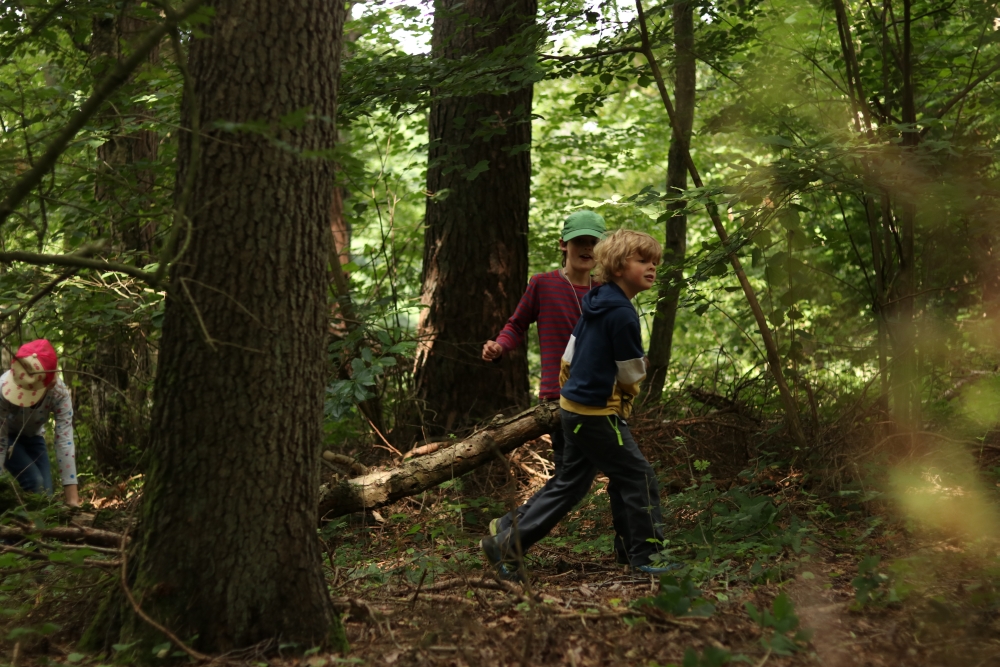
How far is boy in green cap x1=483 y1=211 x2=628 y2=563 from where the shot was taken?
198 inches

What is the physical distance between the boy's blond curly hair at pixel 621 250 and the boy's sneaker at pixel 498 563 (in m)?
1.54

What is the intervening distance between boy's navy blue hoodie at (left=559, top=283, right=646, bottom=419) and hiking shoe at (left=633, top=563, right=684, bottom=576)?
78cm

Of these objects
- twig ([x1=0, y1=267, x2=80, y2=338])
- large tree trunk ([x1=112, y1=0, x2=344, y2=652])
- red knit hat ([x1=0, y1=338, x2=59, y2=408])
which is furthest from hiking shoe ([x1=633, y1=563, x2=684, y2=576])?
red knit hat ([x1=0, y1=338, x2=59, y2=408])

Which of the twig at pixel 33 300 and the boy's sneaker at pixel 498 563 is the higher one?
the twig at pixel 33 300

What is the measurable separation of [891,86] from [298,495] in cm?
527

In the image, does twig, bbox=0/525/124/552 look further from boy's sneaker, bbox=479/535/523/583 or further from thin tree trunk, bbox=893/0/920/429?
thin tree trunk, bbox=893/0/920/429

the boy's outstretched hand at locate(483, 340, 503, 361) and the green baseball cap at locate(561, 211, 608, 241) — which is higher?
the green baseball cap at locate(561, 211, 608, 241)

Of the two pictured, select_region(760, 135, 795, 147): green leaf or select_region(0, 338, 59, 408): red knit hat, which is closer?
select_region(760, 135, 795, 147): green leaf

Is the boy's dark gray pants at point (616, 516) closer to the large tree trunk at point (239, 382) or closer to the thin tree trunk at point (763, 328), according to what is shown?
the large tree trunk at point (239, 382)

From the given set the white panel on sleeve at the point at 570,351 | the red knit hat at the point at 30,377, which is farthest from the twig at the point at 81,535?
the white panel on sleeve at the point at 570,351

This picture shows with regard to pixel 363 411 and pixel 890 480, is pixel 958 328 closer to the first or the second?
pixel 890 480

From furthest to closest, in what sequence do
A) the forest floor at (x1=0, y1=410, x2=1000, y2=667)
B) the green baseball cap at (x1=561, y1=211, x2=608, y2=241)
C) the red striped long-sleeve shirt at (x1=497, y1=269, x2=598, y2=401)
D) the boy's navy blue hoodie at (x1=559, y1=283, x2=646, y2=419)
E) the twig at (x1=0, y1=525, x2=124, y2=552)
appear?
the red striped long-sleeve shirt at (x1=497, y1=269, x2=598, y2=401) → the green baseball cap at (x1=561, y1=211, x2=608, y2=241) → the boy's navy blue hoodie at (x1=559, y1=283, x2=646, y2=419) → the twig at (x1=0, y1=525, x2=124, y2=552) → the forest floor at (x1=0, y1=410, x2=1000, y2=667)

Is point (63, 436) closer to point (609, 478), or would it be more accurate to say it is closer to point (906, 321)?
point (609, 478)

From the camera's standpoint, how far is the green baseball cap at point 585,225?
5.00m
